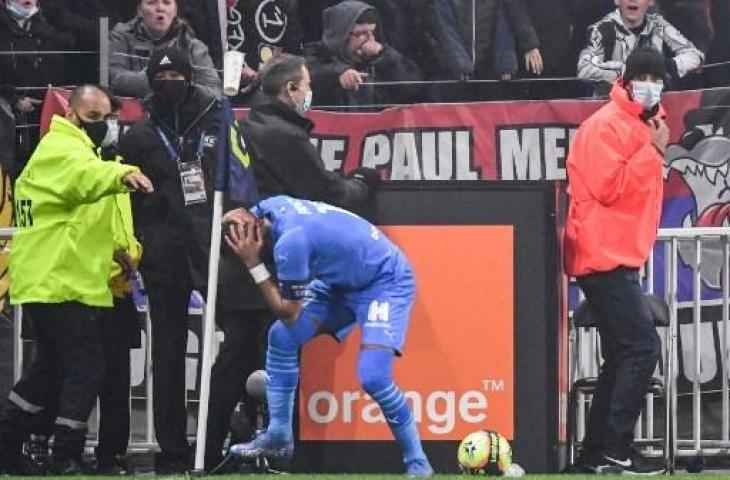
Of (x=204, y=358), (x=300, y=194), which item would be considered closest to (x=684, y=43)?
(x=300, y=194)

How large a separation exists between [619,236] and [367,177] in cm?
135

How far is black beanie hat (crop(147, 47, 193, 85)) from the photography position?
11.9 metres

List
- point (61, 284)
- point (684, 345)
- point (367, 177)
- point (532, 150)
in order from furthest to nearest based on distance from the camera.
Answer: point (532, 150) → point (684, 345) → point (367, 177) → point (61, 284)

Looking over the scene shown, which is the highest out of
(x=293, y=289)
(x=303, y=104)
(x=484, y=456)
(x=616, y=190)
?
(x=303, y=104)

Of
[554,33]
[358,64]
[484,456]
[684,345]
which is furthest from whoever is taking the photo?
[358,64]

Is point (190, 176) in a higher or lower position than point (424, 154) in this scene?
lower

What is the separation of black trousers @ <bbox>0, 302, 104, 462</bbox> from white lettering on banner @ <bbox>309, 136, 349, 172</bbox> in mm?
2148

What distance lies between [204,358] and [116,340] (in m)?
1.08

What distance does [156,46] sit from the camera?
13.3 meters

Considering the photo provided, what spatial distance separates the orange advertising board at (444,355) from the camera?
1193cm

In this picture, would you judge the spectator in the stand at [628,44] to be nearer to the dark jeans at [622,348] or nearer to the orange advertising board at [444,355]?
the orange advertising board at [444,355]

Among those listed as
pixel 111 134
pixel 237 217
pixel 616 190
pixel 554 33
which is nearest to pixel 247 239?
pixel 237 217

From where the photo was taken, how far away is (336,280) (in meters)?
11.2

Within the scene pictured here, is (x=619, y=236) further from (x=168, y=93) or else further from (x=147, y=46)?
(x=147, y=46)
